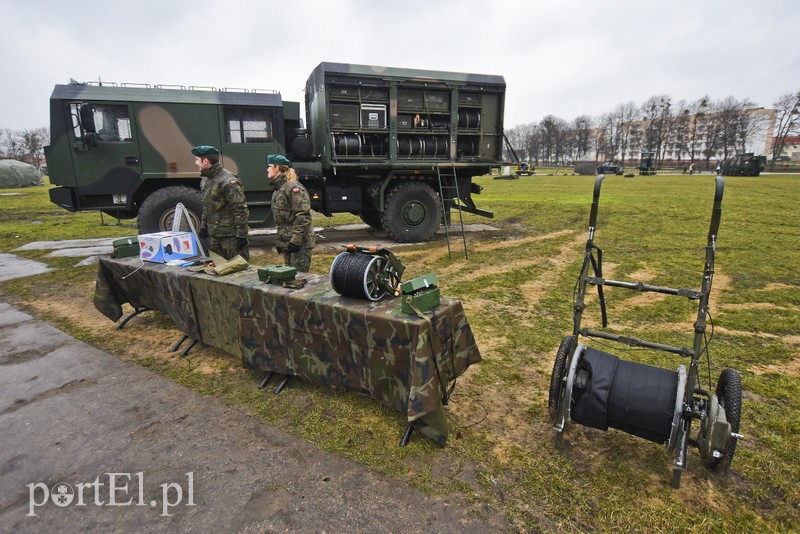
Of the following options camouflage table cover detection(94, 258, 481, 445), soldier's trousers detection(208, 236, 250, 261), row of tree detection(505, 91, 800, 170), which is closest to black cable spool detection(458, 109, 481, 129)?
soldier's trousers detection(208, 236, 250, 261)

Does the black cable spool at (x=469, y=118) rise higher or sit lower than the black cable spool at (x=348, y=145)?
higher

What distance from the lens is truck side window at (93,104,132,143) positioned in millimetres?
7578

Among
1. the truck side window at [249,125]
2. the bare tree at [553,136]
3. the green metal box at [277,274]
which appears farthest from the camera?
the bare tree at [553,136]

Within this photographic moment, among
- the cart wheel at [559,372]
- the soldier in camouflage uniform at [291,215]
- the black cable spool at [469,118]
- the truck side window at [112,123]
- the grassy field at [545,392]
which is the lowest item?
the grassy field at [545,392]

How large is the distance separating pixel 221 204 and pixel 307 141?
162 inches

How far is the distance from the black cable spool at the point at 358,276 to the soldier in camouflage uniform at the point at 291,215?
2.15m

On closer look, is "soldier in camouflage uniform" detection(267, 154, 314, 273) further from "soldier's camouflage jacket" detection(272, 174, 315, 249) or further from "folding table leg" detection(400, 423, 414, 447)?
"folding table leg" detection(400, 423, 414, 447)

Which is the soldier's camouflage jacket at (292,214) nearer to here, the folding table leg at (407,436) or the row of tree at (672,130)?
the folding table leg at (407,436)

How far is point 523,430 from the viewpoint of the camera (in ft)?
9.76

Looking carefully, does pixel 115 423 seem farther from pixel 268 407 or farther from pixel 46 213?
pixel 46 213

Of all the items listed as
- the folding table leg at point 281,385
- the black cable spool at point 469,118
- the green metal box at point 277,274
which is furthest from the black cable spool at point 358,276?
the black cable spool at point 469,118

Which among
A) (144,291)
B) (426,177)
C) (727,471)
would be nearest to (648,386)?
(727,471)

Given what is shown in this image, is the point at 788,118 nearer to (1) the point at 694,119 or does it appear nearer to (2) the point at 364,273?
(1) the point at 694,119

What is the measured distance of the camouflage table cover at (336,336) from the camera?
2.71 metres
